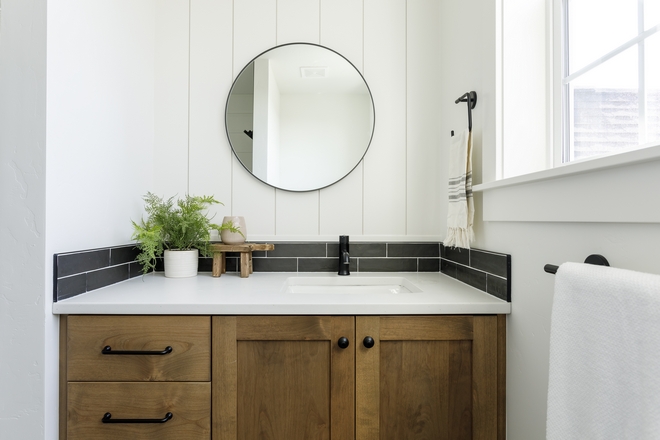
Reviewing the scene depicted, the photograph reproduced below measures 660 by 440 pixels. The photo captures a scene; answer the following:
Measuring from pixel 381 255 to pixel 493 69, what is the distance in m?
0.90

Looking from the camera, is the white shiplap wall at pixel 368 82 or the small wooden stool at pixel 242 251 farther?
the white shiplap wall at pixel 368 82

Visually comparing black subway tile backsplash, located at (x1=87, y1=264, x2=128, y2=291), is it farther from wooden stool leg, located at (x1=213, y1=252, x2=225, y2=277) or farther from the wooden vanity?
wooden stool leg, located at (x1=213, y1=252, x2=225, y2=277)

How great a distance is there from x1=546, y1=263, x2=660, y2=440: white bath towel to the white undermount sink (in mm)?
836

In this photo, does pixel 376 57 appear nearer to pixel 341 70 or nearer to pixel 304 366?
pixel 341 70

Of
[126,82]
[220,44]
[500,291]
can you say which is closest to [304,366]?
[500,291]

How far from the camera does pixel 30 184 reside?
1052 millimetres

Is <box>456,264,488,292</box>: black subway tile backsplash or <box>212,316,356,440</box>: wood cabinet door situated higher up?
<box>456,264,488,292</box>: black subway tile backsplash

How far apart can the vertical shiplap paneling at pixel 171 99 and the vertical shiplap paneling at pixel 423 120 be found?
41.9 inches

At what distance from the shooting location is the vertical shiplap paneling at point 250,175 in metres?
1.71

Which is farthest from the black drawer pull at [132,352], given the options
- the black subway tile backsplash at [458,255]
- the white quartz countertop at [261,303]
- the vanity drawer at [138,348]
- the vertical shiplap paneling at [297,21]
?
the vertical shiplap paneling at [297,21]

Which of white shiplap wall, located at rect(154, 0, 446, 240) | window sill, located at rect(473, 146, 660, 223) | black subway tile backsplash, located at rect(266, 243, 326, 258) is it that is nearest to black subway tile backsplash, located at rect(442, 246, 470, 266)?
white shiplap wall, located at rect(154, 0, 446, 240)

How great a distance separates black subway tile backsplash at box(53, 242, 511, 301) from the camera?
1158 mm

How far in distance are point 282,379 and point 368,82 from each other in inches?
53.1

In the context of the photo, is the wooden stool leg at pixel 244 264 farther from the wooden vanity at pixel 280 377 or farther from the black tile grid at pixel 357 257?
the wooden vanity at pixel 280 377
